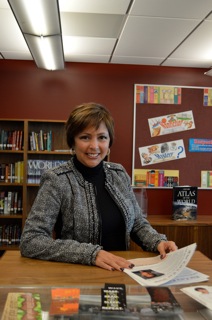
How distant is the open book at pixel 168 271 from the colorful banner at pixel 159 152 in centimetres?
317

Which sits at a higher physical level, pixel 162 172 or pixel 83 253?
pixel 162 172

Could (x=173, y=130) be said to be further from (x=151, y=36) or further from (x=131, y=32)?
(x=131, y=32)

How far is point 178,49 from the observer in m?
3.77

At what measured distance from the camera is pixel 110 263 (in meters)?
1.30

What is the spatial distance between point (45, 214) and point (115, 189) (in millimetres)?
377

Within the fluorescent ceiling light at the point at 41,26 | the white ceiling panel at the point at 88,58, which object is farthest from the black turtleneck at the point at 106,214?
the white ceiling panel at the point at 88,58

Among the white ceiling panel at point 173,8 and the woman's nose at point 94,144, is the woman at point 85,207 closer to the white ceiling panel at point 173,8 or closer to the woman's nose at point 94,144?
the woman's nose at point 94,144

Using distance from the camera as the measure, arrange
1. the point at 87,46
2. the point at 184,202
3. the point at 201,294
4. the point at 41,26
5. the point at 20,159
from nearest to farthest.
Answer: the point at 201,294
the point at 41,26
the point at 87,46
the point at 184,202
the point at 20,159

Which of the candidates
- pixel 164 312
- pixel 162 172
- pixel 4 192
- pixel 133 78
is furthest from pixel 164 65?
pixel 164 312

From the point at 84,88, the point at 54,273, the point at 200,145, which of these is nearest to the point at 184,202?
the point at 200,145

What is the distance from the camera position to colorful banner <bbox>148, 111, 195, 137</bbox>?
4.51 metres

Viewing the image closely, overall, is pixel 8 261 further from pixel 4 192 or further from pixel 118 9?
pixel 4 192

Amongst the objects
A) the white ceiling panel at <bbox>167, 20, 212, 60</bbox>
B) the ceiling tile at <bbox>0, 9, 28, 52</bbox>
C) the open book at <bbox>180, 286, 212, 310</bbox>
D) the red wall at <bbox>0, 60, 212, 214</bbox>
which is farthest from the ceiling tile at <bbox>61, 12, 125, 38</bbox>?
the open book at <bbox>180, 286, 212, 310</bbox>

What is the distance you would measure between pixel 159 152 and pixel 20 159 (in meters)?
1.81
